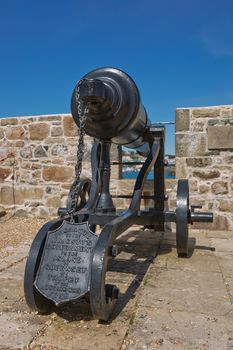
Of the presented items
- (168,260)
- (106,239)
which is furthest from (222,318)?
(168,260)

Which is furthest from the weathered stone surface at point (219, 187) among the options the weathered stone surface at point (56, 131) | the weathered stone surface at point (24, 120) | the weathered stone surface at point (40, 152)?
the weathered stone surface at point (24, 120)

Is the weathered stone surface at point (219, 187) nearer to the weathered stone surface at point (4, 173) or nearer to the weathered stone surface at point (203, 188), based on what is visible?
the weathered stone surface at point (203, 188)

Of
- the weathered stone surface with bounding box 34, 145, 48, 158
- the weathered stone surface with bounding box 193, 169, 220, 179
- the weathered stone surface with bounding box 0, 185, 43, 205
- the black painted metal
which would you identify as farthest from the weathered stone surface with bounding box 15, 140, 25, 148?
the black painted metal

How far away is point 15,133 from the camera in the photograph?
289 inches

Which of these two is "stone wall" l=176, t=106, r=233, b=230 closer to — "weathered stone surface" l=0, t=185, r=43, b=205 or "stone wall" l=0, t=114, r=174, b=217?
"stone wall" l=0, t=114, r=174, b=217

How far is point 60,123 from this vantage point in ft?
23.1

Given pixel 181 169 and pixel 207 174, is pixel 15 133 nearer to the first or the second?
pixel 181 169

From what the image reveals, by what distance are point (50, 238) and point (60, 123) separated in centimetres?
460

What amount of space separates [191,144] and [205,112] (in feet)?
1.95

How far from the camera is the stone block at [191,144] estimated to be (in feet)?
20.8

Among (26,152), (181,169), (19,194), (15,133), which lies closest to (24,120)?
(15,133)

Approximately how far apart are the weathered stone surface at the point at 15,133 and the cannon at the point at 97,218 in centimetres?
309

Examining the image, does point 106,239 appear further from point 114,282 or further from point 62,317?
point 114,282

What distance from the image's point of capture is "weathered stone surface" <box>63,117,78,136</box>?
6953mm
